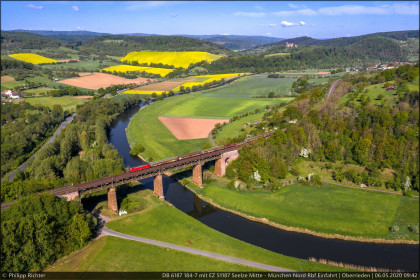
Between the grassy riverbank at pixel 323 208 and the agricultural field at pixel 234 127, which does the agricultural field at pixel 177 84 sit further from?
the grassy riverbank at pixel 323 208

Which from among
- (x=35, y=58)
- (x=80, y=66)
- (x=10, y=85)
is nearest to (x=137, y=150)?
(x=10, y=85)

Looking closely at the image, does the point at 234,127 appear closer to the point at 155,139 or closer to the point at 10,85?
the point at 155,139

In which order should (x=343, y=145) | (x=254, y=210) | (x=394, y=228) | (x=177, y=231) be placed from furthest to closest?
1. (x=343, y=145)
2. (x=254, y=210)
3. (x=177, y=231)
4. (x=394, y=228)

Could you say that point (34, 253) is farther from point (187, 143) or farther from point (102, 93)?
point (102, 93)

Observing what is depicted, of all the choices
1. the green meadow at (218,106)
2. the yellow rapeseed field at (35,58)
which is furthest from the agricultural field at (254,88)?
the yellow rapeseed field at (35,58)

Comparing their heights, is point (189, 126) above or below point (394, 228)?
above

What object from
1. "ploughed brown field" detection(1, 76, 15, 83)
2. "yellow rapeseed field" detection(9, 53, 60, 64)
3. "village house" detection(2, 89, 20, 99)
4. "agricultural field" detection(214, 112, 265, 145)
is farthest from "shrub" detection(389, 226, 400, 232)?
"yellow rapeseed field" detection(9, 53, 60, 64)

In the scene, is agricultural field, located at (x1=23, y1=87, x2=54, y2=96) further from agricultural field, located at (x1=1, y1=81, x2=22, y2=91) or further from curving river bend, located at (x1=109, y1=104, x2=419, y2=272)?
curving river bend, located at (x1=109, y1=104, x2=419, y2=272)

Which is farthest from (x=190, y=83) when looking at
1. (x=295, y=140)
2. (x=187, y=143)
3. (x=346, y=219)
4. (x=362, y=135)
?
(x=346, y=219)
